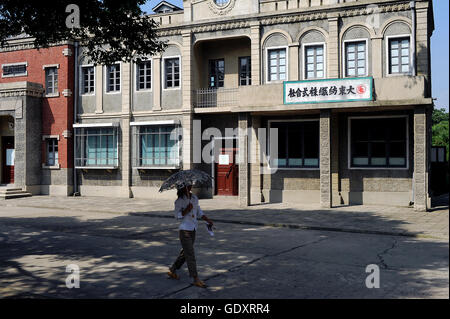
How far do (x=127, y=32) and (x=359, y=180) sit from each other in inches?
434

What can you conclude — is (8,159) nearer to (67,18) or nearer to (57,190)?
(57,190)

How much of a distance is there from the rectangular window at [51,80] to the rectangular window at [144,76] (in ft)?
15.6

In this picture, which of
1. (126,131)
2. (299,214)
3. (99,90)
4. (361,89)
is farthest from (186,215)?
(99,90)

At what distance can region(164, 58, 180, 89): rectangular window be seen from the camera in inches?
880

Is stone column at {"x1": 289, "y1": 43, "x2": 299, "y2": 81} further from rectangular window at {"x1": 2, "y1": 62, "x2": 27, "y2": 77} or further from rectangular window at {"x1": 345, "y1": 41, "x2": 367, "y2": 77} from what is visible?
rectangular window at {"x1": 2, "y1": 62, "x2": 27, "y2": 77}

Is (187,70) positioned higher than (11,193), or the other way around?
(187,70)

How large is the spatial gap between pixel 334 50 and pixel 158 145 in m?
9.23

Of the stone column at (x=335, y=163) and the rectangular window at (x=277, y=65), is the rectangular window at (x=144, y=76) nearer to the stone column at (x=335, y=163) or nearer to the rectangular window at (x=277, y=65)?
the rectangular window at (x=277, y=65)

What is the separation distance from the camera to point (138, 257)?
9.31 metres

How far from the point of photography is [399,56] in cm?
1827

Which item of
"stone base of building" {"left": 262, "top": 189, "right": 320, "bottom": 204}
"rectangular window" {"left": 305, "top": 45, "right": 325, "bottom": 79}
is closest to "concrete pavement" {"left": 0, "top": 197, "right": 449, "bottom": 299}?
"stone base of building" {"left": 262, "top": 189, "right": 320, "bottom": 204}

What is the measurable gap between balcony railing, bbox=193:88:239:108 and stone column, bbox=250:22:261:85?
1.38 m
